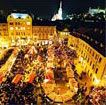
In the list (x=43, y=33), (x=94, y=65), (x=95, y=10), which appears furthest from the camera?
(x=95, y=10)

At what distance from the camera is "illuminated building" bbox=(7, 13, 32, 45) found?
208ft

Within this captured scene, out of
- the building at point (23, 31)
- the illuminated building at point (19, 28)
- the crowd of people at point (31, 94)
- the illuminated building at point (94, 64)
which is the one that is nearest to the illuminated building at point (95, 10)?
the building at point (23, 31)

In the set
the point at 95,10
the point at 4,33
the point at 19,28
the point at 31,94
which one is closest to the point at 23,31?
the point at 19,28

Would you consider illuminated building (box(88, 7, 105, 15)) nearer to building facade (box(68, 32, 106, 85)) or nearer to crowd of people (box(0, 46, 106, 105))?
building facade (box(68, 32, 106, 85))

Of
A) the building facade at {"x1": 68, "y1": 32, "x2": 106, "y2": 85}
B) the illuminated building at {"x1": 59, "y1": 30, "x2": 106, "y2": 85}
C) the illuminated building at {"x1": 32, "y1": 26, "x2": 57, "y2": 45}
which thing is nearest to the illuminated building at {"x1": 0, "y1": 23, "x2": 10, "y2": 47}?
the illuminated building at {"x1": 32, "y1": 26, "x2": 57, "y2": 45}

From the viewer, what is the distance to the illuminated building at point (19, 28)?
2494 inches

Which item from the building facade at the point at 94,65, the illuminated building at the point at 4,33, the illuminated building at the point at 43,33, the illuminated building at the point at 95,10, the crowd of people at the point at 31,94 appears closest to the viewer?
the crowd of people at the point at 31,94

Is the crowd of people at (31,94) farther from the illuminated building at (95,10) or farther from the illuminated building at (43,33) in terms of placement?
the illuminated building at (95,10)

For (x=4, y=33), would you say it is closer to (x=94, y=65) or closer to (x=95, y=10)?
(x=94, y=65)

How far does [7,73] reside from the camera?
2925cm

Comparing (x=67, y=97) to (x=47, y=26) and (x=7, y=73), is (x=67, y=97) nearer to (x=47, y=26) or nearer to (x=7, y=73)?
(x=7, y=73)

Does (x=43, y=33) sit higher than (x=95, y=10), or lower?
lower

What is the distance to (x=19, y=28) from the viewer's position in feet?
212

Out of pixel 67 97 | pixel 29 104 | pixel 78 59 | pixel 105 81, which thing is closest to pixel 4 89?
pixel 29 104
